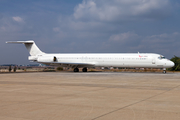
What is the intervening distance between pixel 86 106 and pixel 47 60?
36719 millimetres

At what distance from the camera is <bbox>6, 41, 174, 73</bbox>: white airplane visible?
118ft

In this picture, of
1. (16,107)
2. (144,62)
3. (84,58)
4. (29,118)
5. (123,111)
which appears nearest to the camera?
(29,118)

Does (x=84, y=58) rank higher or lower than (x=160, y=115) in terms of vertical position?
higher

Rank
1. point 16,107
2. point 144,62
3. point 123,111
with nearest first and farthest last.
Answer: point 123,111 → point 16,107 → point 144,62

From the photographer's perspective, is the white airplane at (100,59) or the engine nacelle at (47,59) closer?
the white airplane at (100,59)

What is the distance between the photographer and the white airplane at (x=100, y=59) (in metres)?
35.8

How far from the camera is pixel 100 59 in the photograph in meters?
39.8

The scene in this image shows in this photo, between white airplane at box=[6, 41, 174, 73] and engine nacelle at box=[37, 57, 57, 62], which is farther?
engine nacelle at box=[37, 57, 57, 62]

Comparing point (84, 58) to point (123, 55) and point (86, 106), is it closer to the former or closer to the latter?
point (123, 55)

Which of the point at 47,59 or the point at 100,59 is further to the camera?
the point at 47,59

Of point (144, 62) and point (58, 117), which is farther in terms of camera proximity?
point (144, 62)

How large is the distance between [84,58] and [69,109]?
34798mm

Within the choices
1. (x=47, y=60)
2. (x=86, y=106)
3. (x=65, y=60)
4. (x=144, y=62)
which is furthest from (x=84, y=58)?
(x=86, y=106)

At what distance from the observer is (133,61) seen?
36.9m
